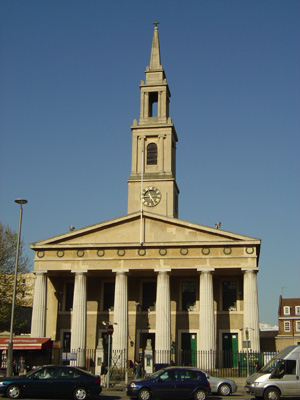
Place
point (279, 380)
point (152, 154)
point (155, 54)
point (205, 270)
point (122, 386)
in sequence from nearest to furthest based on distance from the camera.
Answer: point (279, 380) < point (122, 386) < point (205, 270) < point (152, 154) < point (155, 54)

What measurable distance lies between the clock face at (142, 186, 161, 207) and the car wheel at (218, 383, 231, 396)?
91.4 ft

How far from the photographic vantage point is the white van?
2455 cm

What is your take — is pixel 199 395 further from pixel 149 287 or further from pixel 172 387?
pixel 149 287

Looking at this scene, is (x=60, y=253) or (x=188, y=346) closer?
(x=60, y=253)

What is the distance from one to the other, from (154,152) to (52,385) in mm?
35356

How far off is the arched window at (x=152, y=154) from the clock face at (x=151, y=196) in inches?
125

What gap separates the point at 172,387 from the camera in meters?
24.5

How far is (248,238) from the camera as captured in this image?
44.0 metres

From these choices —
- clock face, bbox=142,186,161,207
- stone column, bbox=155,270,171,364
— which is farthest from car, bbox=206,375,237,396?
clock face, bbox=142,186,161,207

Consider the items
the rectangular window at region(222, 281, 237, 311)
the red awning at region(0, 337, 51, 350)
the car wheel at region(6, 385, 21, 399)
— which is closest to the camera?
the car wheel at region(6, 385, 21, 399)

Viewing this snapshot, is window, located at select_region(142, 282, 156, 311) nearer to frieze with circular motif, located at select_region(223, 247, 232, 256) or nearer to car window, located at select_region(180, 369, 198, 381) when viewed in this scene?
frieze with circular motif, located at select_region(223, 247, 232, 256)

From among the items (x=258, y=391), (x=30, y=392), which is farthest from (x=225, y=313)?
(x=30, y=392)

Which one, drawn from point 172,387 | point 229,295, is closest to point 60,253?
point 229,295

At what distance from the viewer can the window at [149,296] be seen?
48000 millimetres
